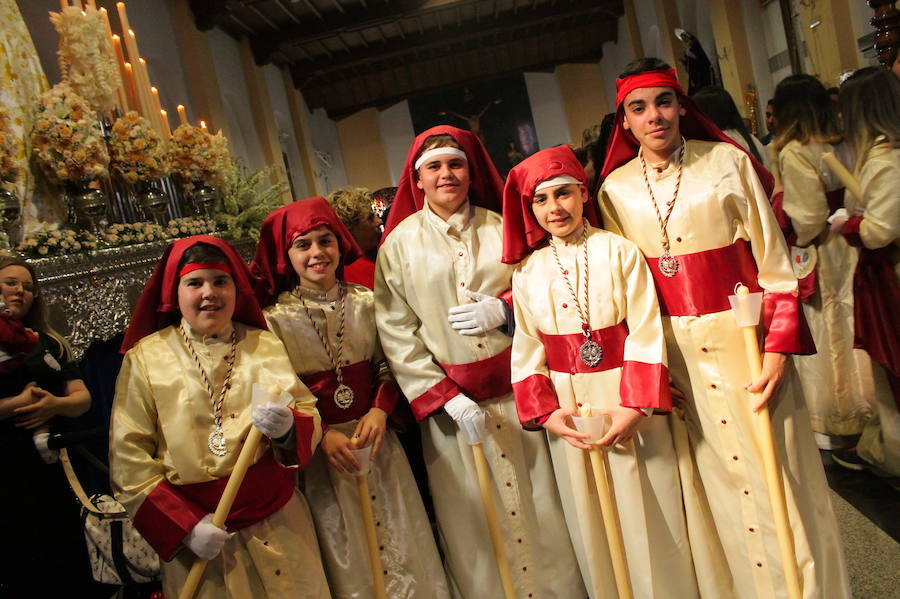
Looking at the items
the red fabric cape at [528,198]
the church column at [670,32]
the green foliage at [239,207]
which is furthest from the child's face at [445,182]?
the church column at [670,32]

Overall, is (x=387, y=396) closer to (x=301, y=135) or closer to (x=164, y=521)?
(x=164, y=521)

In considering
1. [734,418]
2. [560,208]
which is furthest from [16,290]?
[734,418]

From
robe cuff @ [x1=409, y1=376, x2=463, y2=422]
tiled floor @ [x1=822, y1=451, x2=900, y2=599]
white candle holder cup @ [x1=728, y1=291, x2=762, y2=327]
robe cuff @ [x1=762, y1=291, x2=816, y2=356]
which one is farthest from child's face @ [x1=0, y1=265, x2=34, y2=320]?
tiled floor @ [x1=822, y1=451, x2=900, y2=599]

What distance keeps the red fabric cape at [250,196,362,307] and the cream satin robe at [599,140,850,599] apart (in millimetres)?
1274

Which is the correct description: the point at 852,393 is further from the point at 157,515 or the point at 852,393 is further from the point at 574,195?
the point at 157,515

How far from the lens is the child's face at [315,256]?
2816mm

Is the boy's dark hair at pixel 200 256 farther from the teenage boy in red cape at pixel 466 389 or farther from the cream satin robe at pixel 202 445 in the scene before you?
the teenage boy in red cape at pixel 466 389

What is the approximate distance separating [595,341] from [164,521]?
1.68 metres

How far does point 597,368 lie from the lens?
8.53 ft

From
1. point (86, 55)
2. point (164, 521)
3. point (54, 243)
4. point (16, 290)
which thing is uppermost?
point (86, 55)

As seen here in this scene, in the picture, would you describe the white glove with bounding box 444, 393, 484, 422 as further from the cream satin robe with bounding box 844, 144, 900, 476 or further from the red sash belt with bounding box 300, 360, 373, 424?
the cream satin robe with bounding box 844, 144, 900, 476

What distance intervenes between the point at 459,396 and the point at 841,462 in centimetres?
274

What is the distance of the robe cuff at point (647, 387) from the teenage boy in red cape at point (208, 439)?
1.18m

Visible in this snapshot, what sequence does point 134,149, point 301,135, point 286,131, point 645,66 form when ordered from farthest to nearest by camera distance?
1. point 301,135
2. point 286,131
3. point 134,149
4. point 645,66
